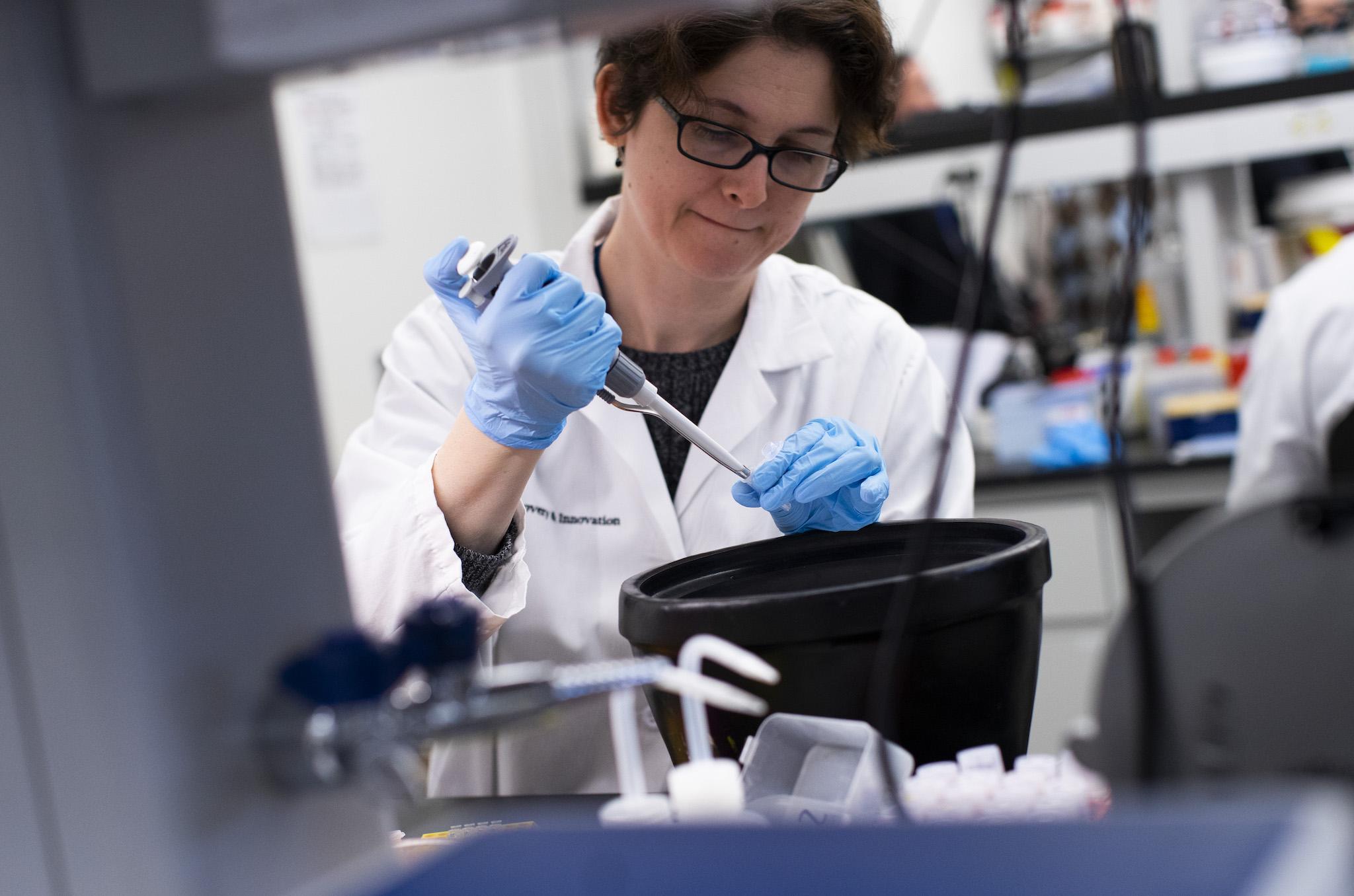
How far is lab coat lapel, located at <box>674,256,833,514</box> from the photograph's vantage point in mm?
1502

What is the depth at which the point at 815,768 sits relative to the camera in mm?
833

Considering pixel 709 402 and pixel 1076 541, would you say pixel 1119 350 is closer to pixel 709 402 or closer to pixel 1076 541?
pixel 709 402

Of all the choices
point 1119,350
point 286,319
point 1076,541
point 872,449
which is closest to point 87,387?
point 286,319

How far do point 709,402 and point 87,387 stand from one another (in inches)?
41.7

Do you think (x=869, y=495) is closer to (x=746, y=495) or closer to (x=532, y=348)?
(x=746, y=495)

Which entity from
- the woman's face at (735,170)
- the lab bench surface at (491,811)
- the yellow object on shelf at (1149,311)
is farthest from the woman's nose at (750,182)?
the yellow object on shelf at (1149,311)

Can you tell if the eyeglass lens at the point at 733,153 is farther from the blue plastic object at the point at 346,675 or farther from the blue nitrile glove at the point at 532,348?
the blue plastic object at the point at 346,675

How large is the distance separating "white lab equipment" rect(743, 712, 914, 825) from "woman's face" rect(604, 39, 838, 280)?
2.34 ft

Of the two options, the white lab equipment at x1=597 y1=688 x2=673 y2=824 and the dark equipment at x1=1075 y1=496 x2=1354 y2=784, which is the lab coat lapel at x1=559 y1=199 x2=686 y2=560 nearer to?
the white lab equipment at x1=597 y1=688 x2=673 y2=824

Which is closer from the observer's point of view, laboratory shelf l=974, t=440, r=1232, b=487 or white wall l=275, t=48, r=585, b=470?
laboratory shelf l=974, t=440, r=1232, b=487

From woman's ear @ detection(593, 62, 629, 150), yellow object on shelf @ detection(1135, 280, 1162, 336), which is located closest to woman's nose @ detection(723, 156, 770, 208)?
woman's ear @ detection(593, 62, 629, 150)

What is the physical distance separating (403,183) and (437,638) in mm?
2987

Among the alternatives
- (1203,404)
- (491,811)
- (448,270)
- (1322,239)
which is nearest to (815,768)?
(491,811)

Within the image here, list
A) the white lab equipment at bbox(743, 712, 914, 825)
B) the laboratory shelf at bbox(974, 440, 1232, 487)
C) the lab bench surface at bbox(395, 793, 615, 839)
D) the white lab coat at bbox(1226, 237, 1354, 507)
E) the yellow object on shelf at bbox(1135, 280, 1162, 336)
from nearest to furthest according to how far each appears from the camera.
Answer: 1. the white lab equipment at bbox(743, 712, 914, 825)
2. the lab bench surface at bbox(395, 793, 615, 839)
3. the white lab coat at bbox(1226, 237, 1354, 507)
4. the laboratory shelf at bbox(974, 440, 1232, 487)
5. the yellow object on shelf at bbox(1135, 280, 1162, 336)
